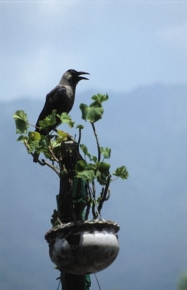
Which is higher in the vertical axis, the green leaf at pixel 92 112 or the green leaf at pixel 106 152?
the green leaf at pixel 92 112

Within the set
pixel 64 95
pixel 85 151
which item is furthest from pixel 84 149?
pixel 64 95

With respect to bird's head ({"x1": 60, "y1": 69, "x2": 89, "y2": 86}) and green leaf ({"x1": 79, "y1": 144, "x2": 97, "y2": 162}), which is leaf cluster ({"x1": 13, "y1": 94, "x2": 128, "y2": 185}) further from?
bird's head ({"x1": 60, "y1": 69, "x2": 89, "y2": 86})

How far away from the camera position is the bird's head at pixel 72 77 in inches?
207

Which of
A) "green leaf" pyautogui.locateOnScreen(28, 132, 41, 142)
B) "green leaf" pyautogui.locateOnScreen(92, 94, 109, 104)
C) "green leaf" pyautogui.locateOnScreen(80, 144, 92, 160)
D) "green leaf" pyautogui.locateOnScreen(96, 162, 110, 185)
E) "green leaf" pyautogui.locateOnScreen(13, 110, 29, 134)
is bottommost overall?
"green leaf" pyautogui.locateOnScreen(96, 162, 110, 185)

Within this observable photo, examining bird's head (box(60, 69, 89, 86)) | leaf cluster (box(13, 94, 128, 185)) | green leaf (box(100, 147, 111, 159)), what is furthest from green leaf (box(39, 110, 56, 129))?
bird's head (box(60, 69, 89, 86))

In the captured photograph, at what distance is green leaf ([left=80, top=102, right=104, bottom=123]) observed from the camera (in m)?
2.94

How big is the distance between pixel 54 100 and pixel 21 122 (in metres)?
1.92

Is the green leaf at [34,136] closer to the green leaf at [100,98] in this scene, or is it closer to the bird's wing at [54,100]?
the green leaf at [100,98]

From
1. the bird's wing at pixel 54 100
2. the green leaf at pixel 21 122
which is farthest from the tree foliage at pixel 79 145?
the bird's wing at pixel 54 100

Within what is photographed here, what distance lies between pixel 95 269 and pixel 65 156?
0.67 m

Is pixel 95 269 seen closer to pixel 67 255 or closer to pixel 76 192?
pixel 67 255

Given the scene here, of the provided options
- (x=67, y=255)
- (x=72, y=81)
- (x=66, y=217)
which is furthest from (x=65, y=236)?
(x=72, y=81)

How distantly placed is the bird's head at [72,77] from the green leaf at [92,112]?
2.28m

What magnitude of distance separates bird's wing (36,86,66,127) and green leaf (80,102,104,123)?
210 cm
